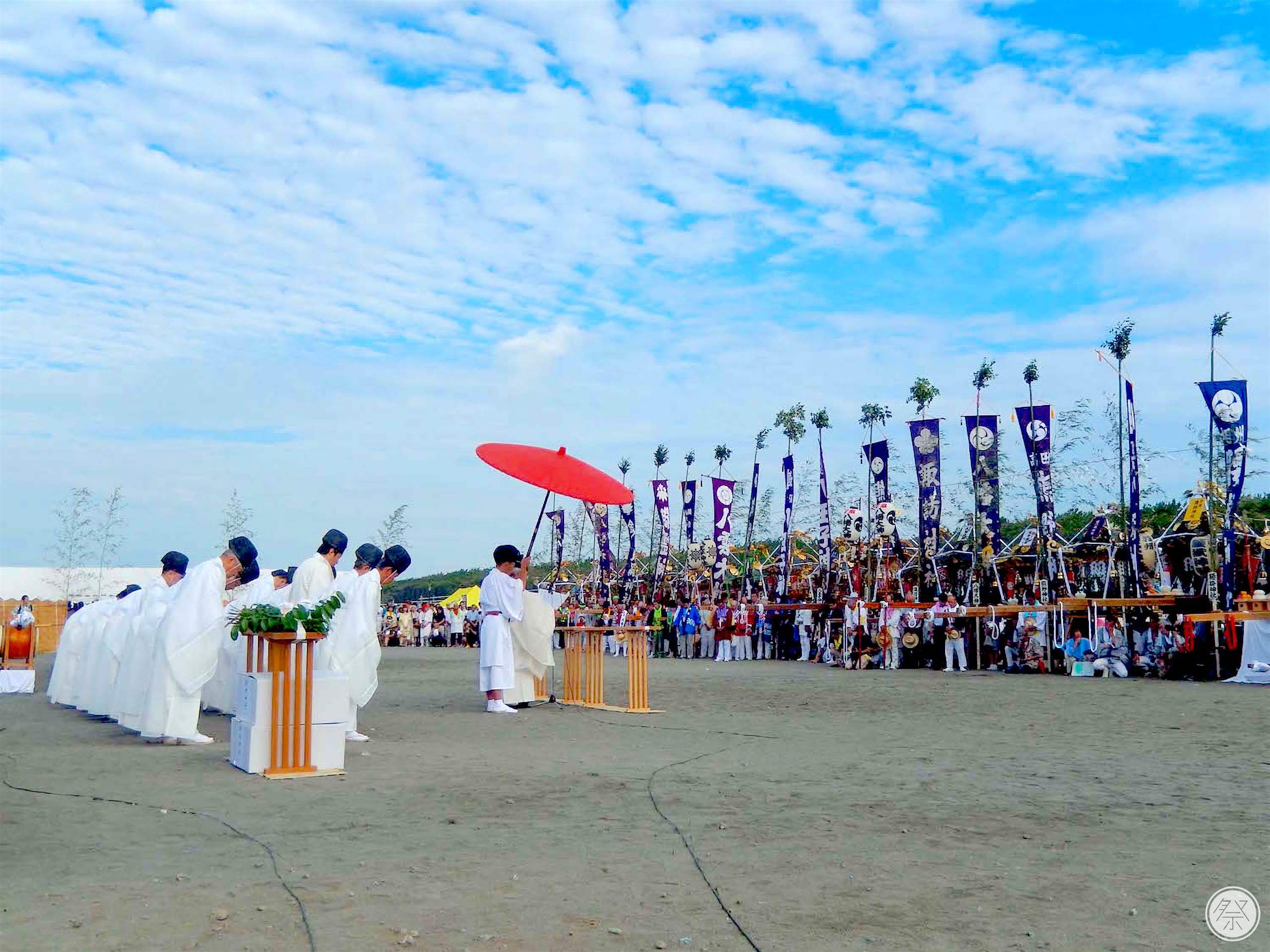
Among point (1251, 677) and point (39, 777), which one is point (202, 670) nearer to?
point (39, 777)

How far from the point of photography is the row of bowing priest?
401 inches

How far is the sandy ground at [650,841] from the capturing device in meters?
4.30

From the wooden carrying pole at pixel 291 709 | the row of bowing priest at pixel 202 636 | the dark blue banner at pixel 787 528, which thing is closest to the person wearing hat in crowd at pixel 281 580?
the row of bowing priest at pixel 202 636

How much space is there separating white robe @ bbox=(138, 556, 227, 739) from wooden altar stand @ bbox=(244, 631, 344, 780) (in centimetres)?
159

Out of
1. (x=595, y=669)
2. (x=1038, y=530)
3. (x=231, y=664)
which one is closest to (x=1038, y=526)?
(x=1038, y=530)

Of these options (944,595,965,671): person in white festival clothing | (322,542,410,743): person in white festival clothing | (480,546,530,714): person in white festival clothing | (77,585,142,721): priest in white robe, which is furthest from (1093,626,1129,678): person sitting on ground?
(77,585,142,721): priest in white robe

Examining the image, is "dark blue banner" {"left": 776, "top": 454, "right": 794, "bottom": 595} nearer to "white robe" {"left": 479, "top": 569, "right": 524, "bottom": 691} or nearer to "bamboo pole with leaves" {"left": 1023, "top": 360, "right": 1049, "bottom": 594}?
"bamboo pole with leaves" {"left": 1023, "top": 360, "right": 1049, "bottom": 594}

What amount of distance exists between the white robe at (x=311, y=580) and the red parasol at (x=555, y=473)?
2.13 metres

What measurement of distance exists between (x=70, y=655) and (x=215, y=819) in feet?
35.6

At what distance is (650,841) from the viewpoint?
587 cm

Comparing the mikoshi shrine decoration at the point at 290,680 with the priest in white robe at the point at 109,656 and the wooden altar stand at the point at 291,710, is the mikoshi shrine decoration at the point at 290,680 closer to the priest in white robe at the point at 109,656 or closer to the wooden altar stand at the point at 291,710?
the wooden altar stand at the point at 291,710

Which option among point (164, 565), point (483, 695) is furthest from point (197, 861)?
point (483, 695)

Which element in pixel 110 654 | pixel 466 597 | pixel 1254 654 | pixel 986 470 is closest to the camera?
pixel 110 654

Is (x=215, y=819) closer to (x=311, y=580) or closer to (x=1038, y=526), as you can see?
(x=311, y=580)
